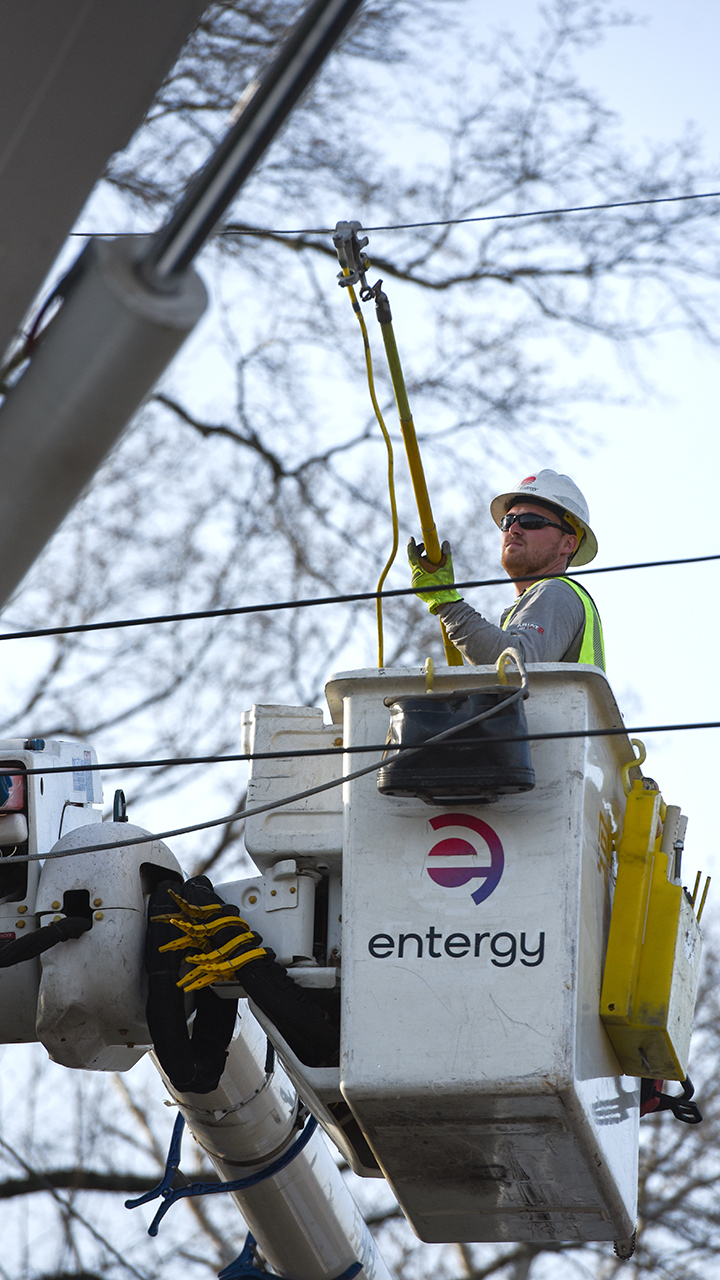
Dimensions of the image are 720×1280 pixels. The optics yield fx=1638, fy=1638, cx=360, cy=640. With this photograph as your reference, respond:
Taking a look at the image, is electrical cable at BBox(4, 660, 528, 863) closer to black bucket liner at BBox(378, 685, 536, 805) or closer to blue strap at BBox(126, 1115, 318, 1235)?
black bucket liner at BBox(378, 685, 536, 805)

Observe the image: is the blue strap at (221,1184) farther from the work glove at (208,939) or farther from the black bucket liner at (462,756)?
the black bucket liner at (462,756)

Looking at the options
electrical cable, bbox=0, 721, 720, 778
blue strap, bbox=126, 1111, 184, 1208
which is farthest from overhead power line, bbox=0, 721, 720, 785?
blue strap, bbox=126, 1111, 184, 1208

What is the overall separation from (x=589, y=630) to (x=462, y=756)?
92 centimetres

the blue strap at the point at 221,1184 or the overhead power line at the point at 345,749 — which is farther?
the blue strap at the point at 221,1184

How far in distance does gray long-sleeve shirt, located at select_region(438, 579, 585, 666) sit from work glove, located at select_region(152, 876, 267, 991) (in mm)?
913

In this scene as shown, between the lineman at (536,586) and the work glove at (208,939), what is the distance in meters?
0.91

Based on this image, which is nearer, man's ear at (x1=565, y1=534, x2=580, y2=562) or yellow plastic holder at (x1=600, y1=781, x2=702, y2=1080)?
yellow plastic holder at (x1=600, y1=781, x2=702, y2=1080)

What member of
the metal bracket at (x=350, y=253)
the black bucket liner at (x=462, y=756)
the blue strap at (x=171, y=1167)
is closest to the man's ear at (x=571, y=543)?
the metal bracket at (x=350, y=253)

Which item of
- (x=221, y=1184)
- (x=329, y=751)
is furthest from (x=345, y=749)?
(x=221, y=1184)

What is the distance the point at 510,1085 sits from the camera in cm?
364

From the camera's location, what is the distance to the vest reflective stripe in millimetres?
4555

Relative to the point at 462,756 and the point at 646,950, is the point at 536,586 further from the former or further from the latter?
the point at 646,950

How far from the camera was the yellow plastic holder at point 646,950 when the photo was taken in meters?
4.02

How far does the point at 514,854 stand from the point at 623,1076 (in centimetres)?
95
